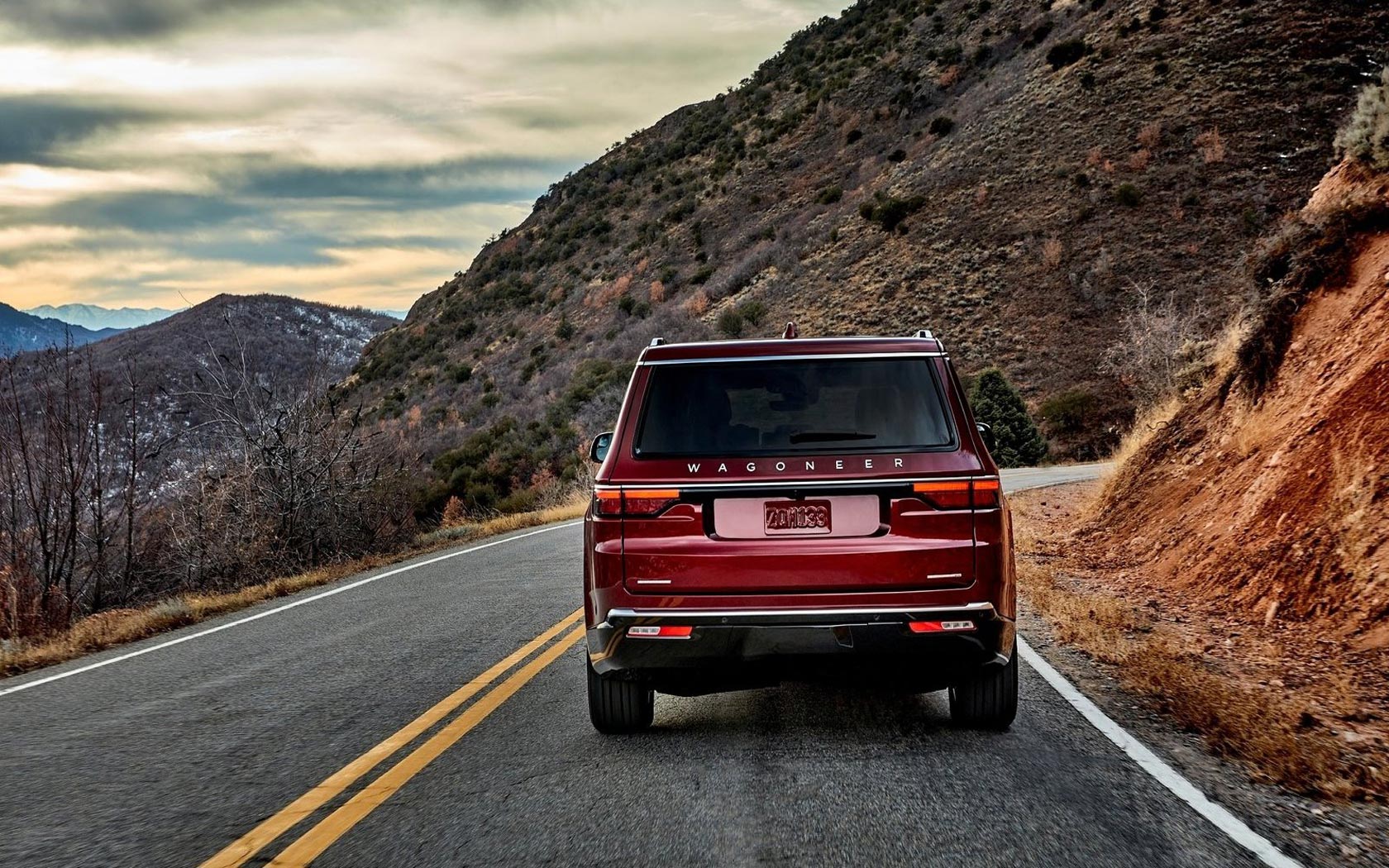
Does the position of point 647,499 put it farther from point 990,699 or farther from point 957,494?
point 990,699

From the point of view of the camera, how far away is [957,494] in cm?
455

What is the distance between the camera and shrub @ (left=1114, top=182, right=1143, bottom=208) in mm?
37750

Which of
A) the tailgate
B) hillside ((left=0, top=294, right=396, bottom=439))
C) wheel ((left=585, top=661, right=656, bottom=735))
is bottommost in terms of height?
wheel ((left=585, top=661, right=656, bottom=735))

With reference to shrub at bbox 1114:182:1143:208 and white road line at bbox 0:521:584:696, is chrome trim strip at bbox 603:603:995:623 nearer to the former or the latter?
white road line at bbox 0:521:584:696

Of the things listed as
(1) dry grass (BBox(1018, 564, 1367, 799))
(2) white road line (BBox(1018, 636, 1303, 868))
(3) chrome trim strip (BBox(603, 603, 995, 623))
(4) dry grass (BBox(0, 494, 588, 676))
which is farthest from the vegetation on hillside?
(1) dry grass (BBox(1018, 564, 1367, 799))

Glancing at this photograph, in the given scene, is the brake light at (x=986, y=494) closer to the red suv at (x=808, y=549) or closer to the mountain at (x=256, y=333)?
the red suv at (x=808, y=549)

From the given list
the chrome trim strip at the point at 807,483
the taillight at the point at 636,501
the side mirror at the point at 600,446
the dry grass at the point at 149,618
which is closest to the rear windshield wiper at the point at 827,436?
the chrome trim strip at the point at 807,483

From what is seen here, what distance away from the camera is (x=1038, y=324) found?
1406 inches

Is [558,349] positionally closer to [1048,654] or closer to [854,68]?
[854,68]

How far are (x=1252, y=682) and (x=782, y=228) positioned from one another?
151 ft

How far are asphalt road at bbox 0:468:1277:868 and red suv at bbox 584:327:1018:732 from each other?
1.49ft

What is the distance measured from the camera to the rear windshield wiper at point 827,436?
471 cm

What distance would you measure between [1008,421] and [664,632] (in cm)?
2784

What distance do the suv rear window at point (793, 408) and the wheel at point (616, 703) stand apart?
1190 mm
